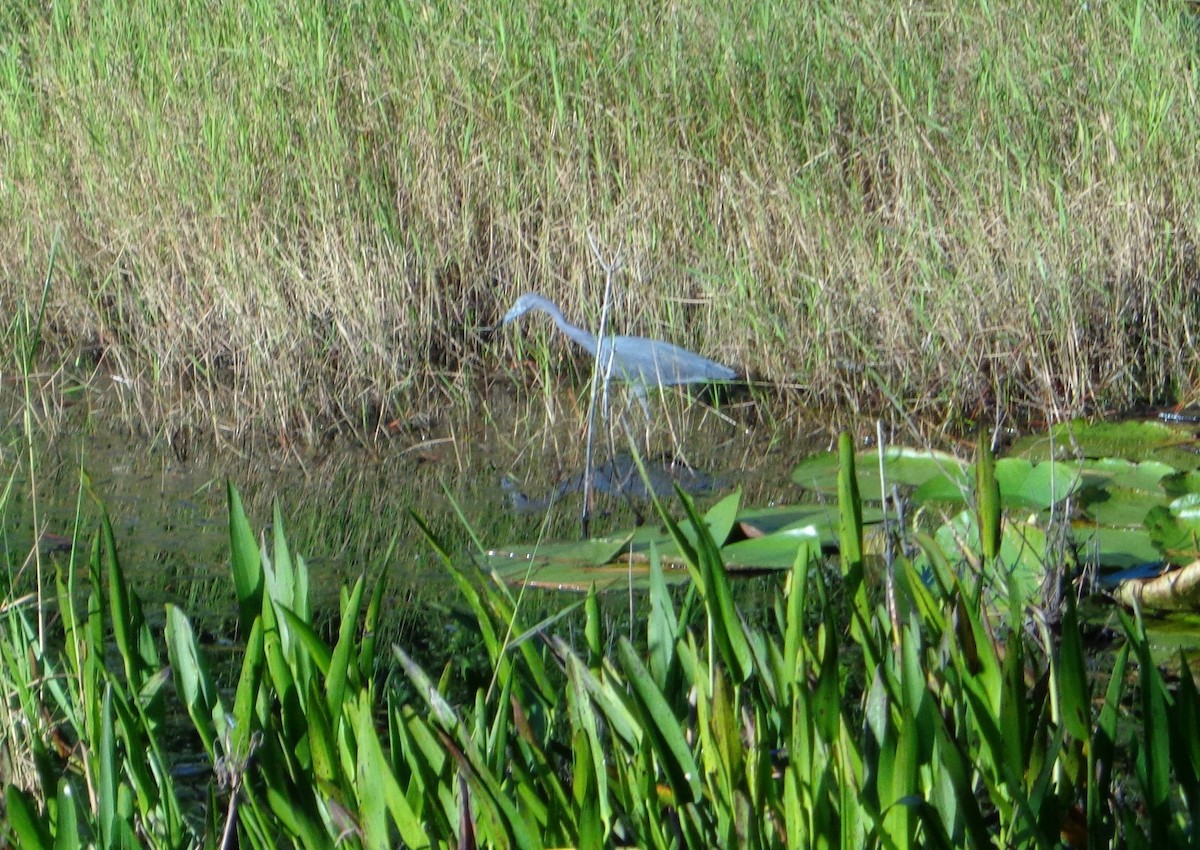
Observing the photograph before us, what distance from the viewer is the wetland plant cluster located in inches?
47.9

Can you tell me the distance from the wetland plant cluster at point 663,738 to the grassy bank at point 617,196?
6.28 feet

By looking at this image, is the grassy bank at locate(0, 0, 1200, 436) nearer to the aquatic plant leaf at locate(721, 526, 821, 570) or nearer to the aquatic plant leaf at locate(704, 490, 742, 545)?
the aquatic plant leaf at locate(721, 526, 821, 570)

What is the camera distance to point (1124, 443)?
117 inches

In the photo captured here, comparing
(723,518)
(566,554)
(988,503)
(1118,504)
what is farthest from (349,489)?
(988,503)

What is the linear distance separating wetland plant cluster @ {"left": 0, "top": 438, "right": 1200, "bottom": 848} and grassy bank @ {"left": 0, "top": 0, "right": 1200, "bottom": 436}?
191cm

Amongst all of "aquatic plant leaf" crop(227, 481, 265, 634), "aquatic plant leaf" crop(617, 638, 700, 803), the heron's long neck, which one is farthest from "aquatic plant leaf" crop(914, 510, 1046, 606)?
the heron's long neck

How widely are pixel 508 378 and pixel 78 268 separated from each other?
1.39 m

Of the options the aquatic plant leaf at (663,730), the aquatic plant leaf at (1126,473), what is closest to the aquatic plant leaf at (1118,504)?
the aquatic plant leaf at (1126,473)

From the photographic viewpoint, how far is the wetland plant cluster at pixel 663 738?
1218 mm

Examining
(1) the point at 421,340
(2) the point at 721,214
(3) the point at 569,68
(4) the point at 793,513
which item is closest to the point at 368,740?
(4) the point at 793,513

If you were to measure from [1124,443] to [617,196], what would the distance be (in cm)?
167

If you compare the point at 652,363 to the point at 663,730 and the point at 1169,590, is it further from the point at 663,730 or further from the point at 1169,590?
the point at 663,730

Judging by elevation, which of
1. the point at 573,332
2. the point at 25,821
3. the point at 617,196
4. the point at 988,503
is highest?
the point at 617,196

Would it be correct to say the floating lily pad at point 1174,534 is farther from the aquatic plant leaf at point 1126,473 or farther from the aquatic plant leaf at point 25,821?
the aquatic plant leaf at point 25,821
